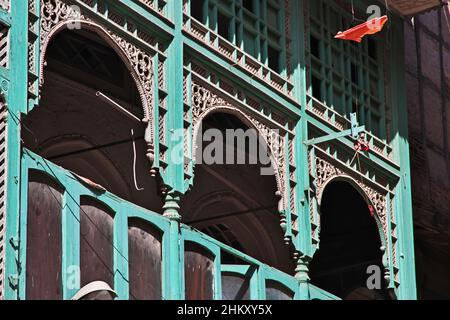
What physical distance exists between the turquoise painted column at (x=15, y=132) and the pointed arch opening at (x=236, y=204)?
6.13 meters

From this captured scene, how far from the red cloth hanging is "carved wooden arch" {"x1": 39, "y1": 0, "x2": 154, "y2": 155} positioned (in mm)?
3343

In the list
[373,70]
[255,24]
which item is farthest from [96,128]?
[373,70]

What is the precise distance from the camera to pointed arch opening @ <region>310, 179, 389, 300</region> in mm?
20906

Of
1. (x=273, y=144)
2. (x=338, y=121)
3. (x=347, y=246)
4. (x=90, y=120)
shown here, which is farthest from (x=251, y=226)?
(x=273, y=144)

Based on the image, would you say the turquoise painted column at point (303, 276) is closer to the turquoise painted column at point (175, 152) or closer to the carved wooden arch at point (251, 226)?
the turquoise painted column at point (175, 152)

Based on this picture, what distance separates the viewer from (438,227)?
2425 cm

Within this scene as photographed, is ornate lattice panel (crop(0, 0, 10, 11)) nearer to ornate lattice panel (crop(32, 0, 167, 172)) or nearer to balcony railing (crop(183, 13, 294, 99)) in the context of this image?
ornate lattice panel (crop(32, 0, 167, 172))

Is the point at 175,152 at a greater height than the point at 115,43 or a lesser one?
lesser

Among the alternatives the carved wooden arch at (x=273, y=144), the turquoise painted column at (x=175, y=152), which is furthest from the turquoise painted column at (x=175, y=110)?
the carved wooden arch at (x=273, y=144)

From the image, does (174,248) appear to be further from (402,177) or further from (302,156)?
(402,177)

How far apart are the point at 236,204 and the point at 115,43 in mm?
6068

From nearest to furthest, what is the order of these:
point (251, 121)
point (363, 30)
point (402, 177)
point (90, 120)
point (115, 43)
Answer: point (115, 43) → point (251, 121) → point (363, 30) → point (90, 120) → point (402, 177)

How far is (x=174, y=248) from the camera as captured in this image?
15945 mm
